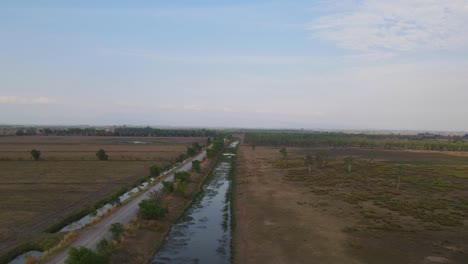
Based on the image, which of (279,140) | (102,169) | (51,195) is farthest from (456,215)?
(279,140)

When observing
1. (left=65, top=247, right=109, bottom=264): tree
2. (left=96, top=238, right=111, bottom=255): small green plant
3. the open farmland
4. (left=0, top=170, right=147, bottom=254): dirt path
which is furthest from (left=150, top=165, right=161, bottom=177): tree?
(left=65, top=247, right=109, bottom=264): tree

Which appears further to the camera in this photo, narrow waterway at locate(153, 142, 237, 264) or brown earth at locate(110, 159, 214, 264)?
narrow waterway at locate(153, 142, 237, 264)

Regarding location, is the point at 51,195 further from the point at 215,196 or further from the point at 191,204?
the point at 215,196

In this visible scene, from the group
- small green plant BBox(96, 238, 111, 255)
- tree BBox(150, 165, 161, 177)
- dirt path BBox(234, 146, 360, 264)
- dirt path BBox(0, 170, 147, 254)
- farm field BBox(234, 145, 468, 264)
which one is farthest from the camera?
tree BBox(150, 165, 161, 177)

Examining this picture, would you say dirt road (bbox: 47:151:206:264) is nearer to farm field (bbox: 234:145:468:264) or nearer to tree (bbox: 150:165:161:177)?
farm field (bbox: 234:145:468:264)

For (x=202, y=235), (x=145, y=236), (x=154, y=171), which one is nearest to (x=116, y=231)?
(x=145, y=236)

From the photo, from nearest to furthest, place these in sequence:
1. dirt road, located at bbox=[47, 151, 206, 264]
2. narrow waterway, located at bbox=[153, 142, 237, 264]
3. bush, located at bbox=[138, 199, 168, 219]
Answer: dirt road, located at bbox=[47, 151, 206, 264] < narrow waterway, located at bbox=[153, 142, 237, 264] < bush, located at bbox=[138, 199, 168, 219]

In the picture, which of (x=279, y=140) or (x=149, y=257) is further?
(x=279, y=140)

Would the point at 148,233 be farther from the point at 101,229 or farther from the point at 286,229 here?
the point at 286,229
